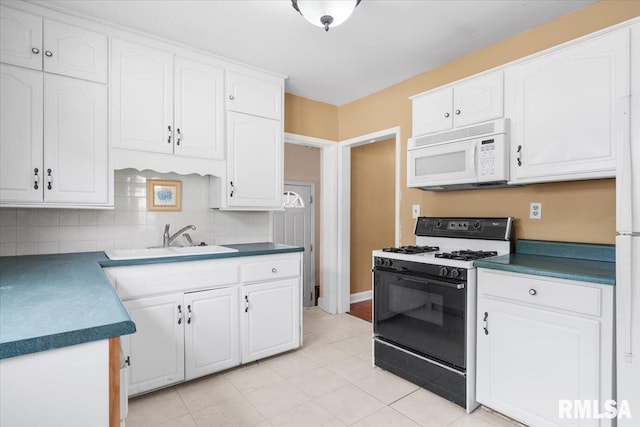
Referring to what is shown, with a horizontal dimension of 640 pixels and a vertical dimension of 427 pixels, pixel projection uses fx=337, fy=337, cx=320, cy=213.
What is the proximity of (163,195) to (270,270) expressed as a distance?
1.09 m

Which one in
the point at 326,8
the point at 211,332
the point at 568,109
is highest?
the point at 326,8

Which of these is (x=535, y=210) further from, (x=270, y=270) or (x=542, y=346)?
(x=270, y=270)

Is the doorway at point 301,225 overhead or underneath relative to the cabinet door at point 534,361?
overhead

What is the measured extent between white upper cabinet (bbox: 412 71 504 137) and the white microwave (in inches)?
3.5

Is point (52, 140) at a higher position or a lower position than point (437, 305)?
higher

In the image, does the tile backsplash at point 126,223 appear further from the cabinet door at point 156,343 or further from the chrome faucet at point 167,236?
the cabinet door at point 156,343

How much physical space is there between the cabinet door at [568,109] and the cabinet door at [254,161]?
1.89m

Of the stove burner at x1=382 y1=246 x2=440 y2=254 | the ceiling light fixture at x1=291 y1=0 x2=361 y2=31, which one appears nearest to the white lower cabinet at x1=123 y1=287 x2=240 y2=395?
the stove burner at x1=382 y1=246 x2=440 y2=254

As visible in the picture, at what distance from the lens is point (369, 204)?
459cm

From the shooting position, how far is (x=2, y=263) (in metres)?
1.95

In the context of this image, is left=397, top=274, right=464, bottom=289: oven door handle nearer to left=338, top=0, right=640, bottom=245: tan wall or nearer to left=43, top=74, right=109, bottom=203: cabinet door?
left=338, top=0, right=640, bottom=245: tan wall

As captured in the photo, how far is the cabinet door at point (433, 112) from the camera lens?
255cm

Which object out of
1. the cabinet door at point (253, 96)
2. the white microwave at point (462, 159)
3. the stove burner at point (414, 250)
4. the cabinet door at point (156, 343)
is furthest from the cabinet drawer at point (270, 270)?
the cabinet door at point (253, 96)

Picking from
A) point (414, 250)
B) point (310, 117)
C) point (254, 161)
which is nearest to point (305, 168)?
point (310, 117)
